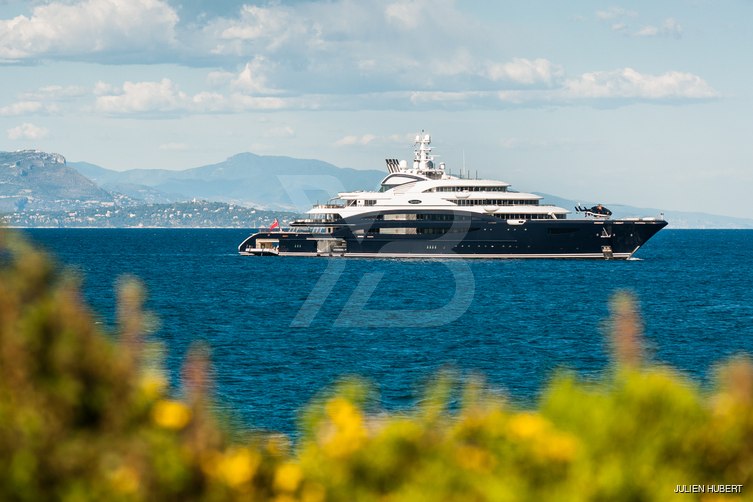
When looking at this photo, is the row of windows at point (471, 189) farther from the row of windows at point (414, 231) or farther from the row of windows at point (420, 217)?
the row of windows at point (414, 231)

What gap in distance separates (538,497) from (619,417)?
4.70 ft

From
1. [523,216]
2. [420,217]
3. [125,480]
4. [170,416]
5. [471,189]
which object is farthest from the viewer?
[471,189]

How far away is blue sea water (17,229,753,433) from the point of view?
35.6m

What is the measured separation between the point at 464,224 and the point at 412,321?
4433 centimetres

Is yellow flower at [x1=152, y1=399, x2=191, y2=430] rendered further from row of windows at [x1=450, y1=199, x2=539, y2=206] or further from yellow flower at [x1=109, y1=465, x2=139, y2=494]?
row of windows at [x1=450, y1=199, x2=539, y2=206]

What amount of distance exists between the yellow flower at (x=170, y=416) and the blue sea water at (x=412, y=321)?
9596 millimetres

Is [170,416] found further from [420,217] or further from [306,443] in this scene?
[420,217]

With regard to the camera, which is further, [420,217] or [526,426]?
[420,217]

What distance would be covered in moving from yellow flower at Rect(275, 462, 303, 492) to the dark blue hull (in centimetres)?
8957

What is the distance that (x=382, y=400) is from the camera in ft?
100.0

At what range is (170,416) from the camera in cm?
862

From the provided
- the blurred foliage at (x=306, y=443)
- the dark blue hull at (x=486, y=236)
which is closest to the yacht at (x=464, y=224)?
the dark blue hull at (x=486, y=236)

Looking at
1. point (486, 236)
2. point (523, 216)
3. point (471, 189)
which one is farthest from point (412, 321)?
point (471, 189)

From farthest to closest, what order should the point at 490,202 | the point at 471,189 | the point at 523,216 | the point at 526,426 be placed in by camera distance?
the point at 471,189, the point at 490,202, the point at 523,216, the point at 526,426
